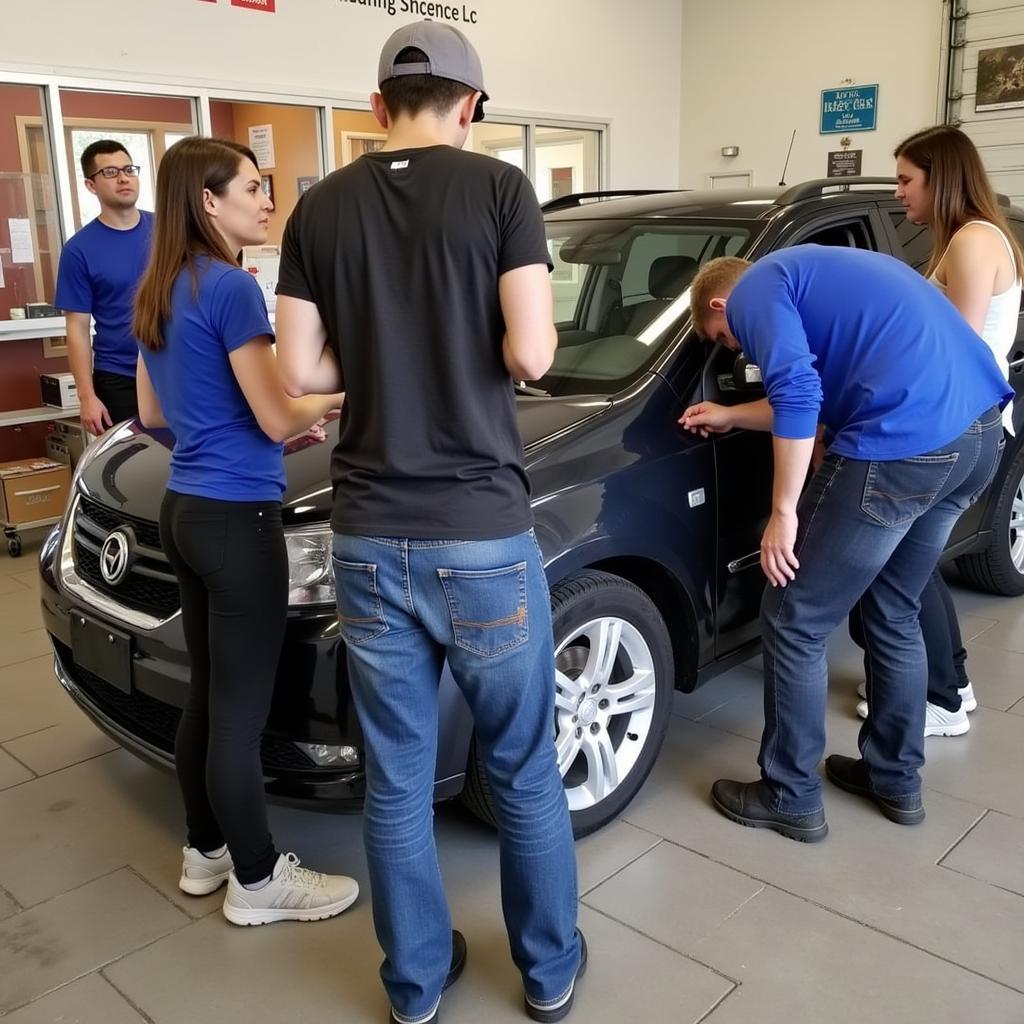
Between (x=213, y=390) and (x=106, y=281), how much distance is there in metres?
2.66

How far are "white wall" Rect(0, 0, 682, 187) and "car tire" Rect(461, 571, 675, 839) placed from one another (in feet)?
16.6

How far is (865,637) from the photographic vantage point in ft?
8.81

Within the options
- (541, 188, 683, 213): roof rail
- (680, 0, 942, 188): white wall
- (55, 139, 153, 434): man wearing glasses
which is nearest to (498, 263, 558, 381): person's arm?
(541, 188, 683, 213): roof rail

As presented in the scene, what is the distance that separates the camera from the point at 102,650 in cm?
246

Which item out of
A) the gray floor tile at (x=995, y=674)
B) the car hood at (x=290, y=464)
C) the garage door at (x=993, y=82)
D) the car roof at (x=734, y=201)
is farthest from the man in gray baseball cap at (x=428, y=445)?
the garage door at (x=993, y=82)

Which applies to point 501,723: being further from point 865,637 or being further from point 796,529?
point 865,637

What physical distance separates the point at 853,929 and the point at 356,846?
119cm

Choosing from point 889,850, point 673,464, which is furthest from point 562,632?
point 889,850

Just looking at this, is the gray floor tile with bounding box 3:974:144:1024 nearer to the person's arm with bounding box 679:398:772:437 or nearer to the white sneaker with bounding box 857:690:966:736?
the person's arm with bounding box 679:398:772:437

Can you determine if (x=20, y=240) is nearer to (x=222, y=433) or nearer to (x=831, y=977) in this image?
(x=222, y=433)

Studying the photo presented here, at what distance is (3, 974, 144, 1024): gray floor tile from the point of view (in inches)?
80.7

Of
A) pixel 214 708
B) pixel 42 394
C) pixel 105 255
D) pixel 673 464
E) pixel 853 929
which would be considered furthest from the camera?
pixel 42 394

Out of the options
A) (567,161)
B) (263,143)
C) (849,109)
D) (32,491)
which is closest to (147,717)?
(32,491)

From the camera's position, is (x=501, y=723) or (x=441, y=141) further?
(x=501, y=723)
